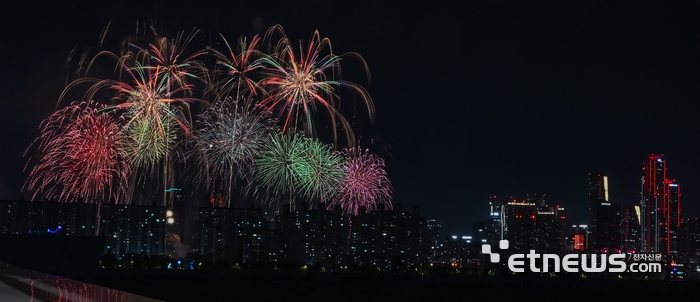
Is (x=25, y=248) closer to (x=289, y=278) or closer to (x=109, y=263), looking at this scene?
(x=289, y=278)

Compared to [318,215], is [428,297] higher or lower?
lower

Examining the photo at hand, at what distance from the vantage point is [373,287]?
219 feet

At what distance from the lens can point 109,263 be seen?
77062 mm

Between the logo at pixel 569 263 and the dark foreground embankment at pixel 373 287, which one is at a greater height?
the logo at pixel 569 263

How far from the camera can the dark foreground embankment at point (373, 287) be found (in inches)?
1954

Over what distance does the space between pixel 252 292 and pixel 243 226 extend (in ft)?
227

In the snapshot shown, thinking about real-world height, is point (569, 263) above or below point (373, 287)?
above

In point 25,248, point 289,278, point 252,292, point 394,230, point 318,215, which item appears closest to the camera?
point 25,248

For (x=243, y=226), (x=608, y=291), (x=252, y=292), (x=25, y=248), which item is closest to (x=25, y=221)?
(x=243, y=226)

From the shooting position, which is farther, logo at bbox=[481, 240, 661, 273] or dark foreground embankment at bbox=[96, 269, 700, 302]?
logo at bbox=[481, 240, 661, 273]

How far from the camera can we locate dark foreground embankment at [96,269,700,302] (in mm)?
49625

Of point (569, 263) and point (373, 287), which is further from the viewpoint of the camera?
point (373, 287)

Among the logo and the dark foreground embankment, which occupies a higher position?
the logo

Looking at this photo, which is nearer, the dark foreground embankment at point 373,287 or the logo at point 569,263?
the dark foreground embankment at point 373,287
